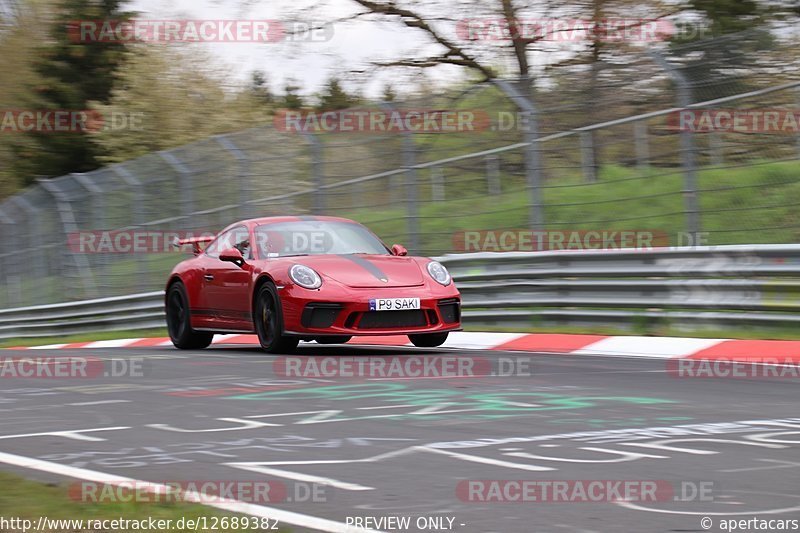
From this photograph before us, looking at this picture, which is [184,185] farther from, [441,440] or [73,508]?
[73,508]

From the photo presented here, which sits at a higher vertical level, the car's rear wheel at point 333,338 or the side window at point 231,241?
the side window at point 231,241

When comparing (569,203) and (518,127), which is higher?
(518,127)

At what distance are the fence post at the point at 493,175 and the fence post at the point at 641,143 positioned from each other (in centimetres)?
186

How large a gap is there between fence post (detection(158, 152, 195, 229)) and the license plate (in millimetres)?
8452

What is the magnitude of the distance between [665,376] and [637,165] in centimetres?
393

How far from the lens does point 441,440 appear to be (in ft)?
18.8

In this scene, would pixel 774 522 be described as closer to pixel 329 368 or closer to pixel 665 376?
pixel 665 376

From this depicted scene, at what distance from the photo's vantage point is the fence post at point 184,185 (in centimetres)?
1853

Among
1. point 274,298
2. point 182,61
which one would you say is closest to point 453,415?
point 274,298

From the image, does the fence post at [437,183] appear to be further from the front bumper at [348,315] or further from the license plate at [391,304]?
the license plate at [391,304]

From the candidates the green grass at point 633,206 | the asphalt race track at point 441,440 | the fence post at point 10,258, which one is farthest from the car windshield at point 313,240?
the fence post at point 10,258

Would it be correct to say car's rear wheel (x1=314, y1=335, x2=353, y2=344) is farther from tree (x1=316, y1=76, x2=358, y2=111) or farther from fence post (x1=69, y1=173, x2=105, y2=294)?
tree (x1=316, y1=76, x2=358, y2=111)

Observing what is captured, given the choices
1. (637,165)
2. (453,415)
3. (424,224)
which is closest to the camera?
(453,415)

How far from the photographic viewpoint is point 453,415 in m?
6.61
